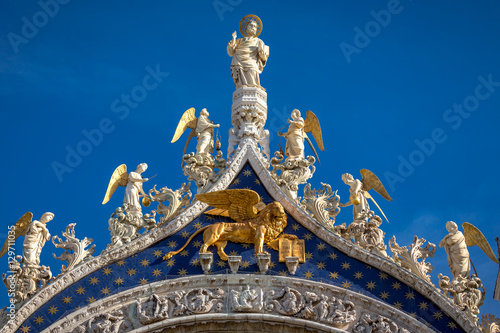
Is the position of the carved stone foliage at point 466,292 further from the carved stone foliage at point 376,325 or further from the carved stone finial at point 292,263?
the carved stone finial at point 292,263

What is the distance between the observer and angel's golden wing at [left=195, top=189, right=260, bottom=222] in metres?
18.8

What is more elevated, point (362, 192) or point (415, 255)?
point (362, 192)

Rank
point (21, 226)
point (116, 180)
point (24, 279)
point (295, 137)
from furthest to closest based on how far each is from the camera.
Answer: point (295, 137)
point (116, 180)
point (21, 226)
point (24, 279)

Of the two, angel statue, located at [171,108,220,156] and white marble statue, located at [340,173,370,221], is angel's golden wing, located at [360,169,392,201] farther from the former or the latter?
angel statue, located at [171,108,220,156]

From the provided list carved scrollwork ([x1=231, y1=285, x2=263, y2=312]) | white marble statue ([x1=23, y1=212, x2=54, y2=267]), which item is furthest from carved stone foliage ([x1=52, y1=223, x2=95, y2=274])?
carved scrollwork ([x1=231, y1=285, x2=263, y2=312])

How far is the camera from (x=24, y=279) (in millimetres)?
18000

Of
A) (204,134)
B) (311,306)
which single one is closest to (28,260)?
(204,134)

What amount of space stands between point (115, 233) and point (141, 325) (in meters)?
2.25

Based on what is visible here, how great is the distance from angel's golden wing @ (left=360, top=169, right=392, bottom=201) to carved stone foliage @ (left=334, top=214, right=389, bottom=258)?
107 centimetres

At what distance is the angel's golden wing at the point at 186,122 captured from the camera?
2105 cm

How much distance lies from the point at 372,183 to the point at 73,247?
19.5ft

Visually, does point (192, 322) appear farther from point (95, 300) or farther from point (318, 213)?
point (318, 213)

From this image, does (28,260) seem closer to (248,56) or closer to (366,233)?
(366,233)

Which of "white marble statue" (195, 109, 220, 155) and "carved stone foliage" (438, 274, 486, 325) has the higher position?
"white marble statue" (195, 109, 220, 155)
